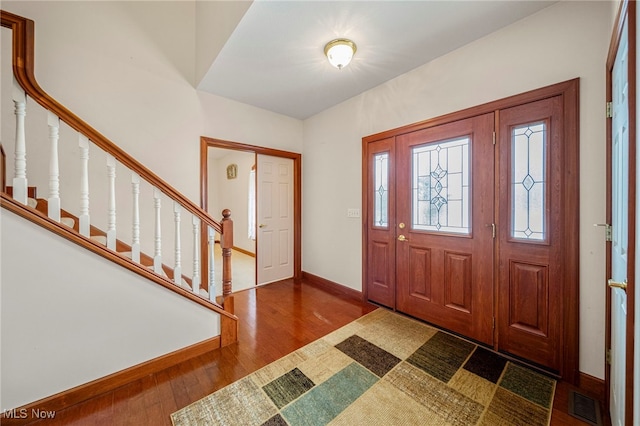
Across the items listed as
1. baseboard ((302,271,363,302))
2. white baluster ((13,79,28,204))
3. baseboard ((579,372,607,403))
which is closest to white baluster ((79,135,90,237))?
white baluster ((13,79,28,204))

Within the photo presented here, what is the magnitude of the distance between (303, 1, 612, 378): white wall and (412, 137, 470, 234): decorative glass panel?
1.20 feet

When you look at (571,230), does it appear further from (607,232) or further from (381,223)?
(381,223)

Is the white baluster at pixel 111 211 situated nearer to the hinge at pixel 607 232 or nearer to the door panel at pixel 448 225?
the door panel at pixel 448 225

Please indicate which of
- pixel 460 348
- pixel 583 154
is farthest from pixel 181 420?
pixel 583 154

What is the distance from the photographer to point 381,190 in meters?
2.87

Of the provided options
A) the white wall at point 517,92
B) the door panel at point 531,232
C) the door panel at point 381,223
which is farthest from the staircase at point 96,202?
the door panel at point 531,232

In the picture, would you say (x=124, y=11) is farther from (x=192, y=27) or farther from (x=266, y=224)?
(x=266, y=224)

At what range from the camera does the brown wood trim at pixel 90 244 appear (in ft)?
4.29

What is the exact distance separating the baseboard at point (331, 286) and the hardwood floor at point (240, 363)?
14cm

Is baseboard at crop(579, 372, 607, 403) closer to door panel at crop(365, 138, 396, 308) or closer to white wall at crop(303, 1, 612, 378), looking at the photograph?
white wall at crop(303, 1, 612, 378)

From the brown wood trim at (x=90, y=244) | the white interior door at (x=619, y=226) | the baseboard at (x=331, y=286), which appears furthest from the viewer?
the baseboard at (x=331, y=286)

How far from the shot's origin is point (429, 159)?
2.42 meters

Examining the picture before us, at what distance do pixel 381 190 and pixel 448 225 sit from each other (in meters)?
0.85

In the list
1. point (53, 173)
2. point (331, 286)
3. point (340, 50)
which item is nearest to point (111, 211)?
point (53, 173)
